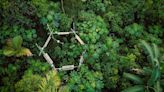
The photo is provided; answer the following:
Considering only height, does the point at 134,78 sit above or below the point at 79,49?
below

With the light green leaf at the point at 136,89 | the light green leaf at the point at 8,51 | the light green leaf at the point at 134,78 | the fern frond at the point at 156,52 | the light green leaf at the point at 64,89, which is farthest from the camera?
the fern frond at the point at 156,52

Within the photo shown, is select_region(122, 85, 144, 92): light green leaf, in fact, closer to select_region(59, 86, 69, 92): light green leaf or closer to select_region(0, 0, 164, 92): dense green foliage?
select_region(0, 0, 164, 92): dense green foliage

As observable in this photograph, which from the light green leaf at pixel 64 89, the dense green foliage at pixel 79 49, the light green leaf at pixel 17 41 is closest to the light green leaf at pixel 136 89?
the dense green foliage at pixel 79 49

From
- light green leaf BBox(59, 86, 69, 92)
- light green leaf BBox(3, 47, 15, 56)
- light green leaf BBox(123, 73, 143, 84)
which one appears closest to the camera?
light green leaf BBox(59, 86, 69, 92)

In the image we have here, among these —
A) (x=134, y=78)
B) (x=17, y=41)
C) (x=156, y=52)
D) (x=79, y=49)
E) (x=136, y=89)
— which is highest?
(x=17, y=41)

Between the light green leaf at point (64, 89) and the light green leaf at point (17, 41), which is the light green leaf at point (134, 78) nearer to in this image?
the light green leaf at point (64, 89)

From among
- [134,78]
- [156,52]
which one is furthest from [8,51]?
[156,52]

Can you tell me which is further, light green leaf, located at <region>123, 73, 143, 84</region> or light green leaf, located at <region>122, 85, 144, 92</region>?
light green leaf, located at <region>123, 73, 143, 84</region>

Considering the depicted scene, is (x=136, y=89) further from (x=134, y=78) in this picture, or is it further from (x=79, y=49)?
(x=79, y=49)

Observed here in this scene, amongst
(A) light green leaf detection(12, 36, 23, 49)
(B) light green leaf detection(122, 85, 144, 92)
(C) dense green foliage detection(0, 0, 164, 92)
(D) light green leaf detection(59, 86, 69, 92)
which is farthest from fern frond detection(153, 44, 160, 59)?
(A) light green leaf detection(12, 36, 23, 49)
